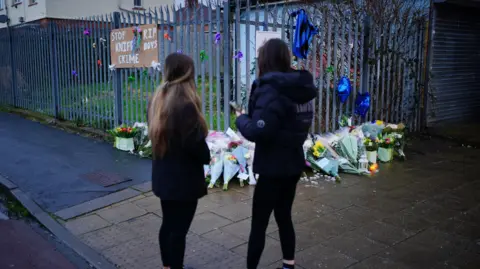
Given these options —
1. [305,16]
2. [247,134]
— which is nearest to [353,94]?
[305,16]

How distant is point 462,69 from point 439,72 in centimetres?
111

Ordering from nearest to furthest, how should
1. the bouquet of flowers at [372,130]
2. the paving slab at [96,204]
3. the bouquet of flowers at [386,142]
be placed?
the paving slab at [96,204] → the bouquet of flowers at [386,142] → the bouquet of flowers at [372,130]

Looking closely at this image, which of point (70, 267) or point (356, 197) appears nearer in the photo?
point (70, 267)

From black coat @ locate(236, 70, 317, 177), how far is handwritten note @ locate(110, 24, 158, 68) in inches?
187

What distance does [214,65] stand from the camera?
6.82m

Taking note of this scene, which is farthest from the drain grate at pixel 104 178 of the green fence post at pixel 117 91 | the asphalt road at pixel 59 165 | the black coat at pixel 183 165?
the black coat at pixel 183 165

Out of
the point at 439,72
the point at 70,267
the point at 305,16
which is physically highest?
the point at 305,16

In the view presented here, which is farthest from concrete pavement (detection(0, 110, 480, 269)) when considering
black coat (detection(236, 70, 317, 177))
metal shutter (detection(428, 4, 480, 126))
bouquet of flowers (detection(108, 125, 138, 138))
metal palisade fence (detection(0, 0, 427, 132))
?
metal shutter (detection(428, 4, 480, 126))

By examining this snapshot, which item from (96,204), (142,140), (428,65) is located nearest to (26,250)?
(96,204)

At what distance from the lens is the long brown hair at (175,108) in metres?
3.11

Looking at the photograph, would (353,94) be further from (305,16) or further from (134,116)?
(134,116)

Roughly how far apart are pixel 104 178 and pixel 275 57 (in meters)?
3.96

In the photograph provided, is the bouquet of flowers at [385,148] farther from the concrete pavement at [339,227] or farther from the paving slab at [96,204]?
the paving slab at [96,204]

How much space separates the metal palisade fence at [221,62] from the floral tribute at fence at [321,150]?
439 millimetres
